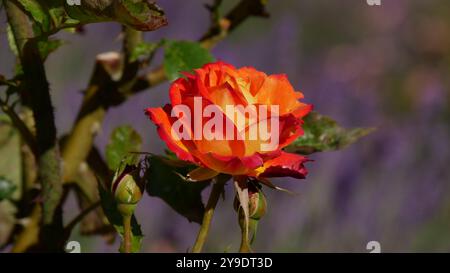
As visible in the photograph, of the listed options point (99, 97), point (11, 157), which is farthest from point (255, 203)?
point (11, 157)

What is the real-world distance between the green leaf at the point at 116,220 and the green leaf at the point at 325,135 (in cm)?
16

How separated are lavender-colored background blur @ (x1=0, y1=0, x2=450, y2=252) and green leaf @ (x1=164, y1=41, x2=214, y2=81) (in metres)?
0.63

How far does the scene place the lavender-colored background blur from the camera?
1.51 metres

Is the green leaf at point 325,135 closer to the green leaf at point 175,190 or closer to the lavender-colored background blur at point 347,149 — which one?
the green leaf at point 175,190

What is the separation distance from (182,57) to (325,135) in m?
0.12

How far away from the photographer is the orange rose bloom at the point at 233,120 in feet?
1.41

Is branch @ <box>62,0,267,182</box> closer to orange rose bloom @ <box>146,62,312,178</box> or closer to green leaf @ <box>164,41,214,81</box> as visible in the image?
green leaf @ <box>164,41,214,81</box>

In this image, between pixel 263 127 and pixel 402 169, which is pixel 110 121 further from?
pixel 263 127

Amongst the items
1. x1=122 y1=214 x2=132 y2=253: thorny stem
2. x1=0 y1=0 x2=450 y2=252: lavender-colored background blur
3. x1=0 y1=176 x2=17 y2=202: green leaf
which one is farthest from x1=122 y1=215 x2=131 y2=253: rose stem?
x1=0 y1=0 x2=450 y2=252: lavender-colored background blur

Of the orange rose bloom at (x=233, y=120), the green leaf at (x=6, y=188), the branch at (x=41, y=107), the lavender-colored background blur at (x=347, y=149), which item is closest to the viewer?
the orange rose bloom at (x=233, y=120)

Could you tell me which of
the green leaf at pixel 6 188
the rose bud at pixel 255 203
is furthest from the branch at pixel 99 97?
the rose bud at pixel 255 203

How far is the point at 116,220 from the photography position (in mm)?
492
